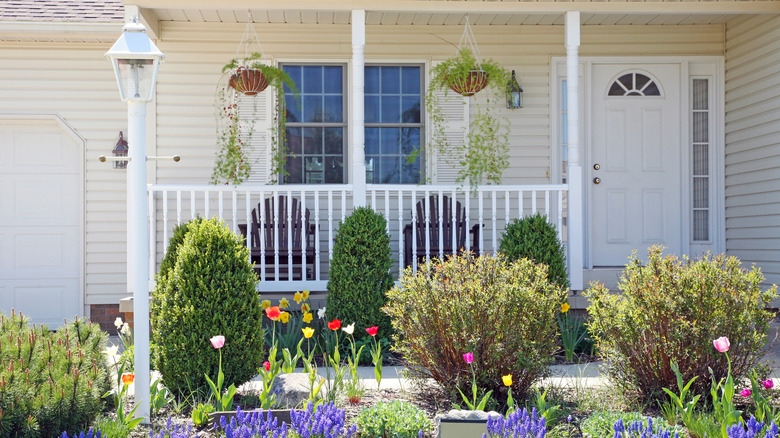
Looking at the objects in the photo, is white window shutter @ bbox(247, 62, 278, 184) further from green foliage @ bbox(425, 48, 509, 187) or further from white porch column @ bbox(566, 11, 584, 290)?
white porch column @ bbox(566, 11, 584, 290)

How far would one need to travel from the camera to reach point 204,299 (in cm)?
427

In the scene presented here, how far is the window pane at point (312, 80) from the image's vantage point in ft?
25.9

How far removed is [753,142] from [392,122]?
3.65m

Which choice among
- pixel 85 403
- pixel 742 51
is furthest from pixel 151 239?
pixel 742 51

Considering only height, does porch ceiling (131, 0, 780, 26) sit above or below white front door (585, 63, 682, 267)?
above

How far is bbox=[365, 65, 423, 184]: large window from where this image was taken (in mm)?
7863

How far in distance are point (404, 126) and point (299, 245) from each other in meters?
1.76

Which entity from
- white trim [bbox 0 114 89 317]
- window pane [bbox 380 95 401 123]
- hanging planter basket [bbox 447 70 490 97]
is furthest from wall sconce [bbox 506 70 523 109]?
white trim [bbox 0 114 89 317]

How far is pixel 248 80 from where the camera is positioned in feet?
23.4

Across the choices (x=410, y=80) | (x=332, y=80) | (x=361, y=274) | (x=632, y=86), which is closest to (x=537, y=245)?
(x=361, y=274)

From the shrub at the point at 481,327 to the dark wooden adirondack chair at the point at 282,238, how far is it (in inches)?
106

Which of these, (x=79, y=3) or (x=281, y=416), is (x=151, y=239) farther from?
(x=281, y=416)

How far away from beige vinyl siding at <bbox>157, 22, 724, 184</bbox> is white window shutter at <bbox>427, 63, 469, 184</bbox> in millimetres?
470

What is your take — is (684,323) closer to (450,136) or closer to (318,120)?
(450,136)
